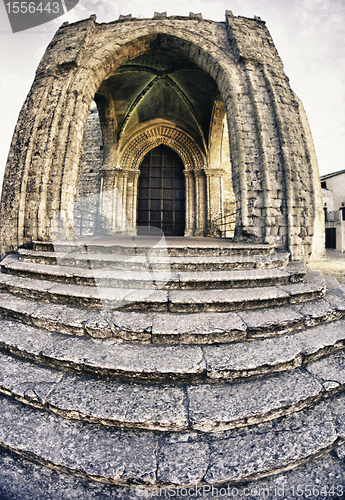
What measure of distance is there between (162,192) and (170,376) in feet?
28.0

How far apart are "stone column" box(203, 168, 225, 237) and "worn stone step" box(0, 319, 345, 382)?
21.6 ft

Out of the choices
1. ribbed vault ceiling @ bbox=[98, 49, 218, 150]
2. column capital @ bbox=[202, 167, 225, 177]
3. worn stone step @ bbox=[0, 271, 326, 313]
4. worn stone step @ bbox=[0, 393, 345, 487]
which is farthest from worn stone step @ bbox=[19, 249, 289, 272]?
ribbed vault ceiling @ bbox=[98, 49, 218, 150]

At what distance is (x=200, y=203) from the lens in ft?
27.7

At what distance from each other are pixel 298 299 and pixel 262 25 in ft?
23.3

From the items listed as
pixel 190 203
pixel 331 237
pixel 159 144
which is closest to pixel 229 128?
pixel 190 203

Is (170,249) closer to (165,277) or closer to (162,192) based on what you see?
(165,277)

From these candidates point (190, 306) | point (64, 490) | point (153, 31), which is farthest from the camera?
point (153, 31)

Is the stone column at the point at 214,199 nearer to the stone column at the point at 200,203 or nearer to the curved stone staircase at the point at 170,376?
the stone column at the point at 200,203

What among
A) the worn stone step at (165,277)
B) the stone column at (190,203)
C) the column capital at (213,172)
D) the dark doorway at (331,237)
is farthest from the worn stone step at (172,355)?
the dark doorway at (331,237)

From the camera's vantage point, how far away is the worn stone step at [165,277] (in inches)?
87.2

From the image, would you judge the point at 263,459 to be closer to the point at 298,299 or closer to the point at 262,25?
the point at 298,299

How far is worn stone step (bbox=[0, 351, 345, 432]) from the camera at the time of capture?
1.13 meters

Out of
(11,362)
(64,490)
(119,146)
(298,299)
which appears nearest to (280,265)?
(298,299)

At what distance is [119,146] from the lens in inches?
331
